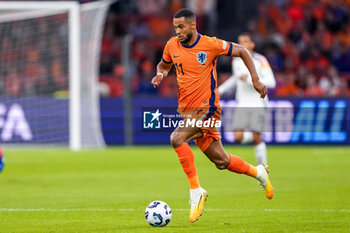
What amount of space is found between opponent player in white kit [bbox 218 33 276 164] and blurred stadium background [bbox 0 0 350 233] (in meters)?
0.80

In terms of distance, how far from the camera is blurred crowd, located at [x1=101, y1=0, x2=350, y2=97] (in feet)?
73.2

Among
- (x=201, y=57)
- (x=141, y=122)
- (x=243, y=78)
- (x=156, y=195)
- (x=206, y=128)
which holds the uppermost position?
(x=201, y=57)

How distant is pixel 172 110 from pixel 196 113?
66 cm

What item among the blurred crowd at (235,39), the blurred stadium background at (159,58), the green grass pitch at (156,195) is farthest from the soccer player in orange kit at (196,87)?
the blurred crowd at (235,39)

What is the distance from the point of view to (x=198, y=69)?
7555 mm

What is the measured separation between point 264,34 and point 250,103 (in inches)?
480

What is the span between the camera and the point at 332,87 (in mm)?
22000

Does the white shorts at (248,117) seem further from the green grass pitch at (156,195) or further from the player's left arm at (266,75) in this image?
the green grass pitch at (156,195)

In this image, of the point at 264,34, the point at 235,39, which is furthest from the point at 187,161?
the point at 264,34

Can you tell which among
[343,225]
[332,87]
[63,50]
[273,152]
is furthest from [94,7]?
[343,225]

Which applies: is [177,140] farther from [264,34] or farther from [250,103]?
[264,34]

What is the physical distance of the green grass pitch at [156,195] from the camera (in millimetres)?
7340

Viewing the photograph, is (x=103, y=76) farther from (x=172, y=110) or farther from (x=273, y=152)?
(x=172, y=110)

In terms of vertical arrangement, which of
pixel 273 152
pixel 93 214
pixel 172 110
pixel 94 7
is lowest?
pixel 273 152
